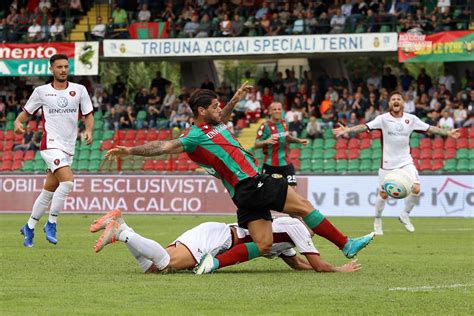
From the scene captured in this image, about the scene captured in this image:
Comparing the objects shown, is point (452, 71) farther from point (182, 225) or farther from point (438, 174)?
point (182, 225)

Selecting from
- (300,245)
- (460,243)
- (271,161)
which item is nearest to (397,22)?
(271,161)

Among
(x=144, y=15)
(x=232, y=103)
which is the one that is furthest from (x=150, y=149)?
(x=144, y=15)

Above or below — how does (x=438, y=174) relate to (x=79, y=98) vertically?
below

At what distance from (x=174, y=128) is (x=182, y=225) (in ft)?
37.0

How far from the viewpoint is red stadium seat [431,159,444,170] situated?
97.1 feet

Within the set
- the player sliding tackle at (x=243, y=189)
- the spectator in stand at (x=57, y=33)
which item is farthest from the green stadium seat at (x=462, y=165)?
the player sliding tackle at (x=243, y=189)

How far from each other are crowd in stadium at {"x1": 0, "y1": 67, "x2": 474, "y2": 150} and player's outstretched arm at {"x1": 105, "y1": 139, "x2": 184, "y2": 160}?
20228 mm

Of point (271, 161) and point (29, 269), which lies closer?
point (29, 269)

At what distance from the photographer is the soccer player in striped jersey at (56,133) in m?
15.6

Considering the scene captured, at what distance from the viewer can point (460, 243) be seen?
56.9 ft

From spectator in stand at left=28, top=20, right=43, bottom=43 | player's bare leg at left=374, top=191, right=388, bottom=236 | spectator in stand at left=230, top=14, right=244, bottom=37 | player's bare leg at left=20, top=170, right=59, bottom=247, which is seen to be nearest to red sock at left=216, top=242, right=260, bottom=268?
player's bare leg at left=20, top=170, right=59, bottom=247

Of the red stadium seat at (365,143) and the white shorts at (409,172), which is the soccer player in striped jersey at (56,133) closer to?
the white shorts at (409,172)

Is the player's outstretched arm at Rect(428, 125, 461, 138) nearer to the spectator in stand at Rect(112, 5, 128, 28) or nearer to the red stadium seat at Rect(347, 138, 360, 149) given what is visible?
the red stadium seat at Rect(347, 138, 360, 149)

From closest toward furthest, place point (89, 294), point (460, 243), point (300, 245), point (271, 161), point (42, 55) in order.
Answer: point (89, 294) < point (300, 245) < point (460, 243) < point (271, 161) < point (42, 55)
